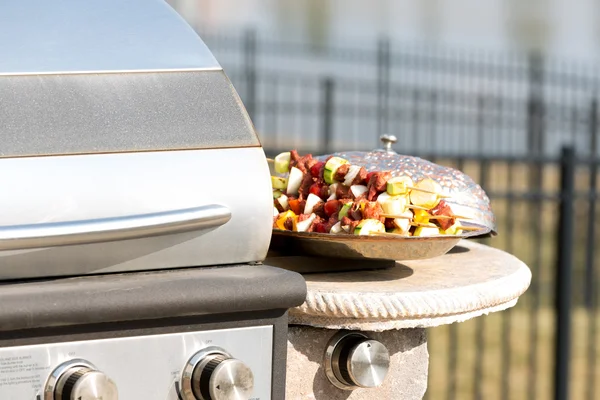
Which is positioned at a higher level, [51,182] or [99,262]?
[51,182]

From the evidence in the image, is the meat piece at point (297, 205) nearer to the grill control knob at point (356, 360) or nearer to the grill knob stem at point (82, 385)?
the grill control knob at point (356, 360)

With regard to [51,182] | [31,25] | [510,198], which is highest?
[31,25]

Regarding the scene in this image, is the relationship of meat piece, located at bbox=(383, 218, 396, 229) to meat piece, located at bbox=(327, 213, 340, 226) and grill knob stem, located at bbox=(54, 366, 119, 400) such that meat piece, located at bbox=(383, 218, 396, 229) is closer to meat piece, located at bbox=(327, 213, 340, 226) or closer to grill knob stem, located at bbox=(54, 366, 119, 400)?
meat piece, located at bbox=(327, 213, 340, 226)

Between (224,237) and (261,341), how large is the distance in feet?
0.63

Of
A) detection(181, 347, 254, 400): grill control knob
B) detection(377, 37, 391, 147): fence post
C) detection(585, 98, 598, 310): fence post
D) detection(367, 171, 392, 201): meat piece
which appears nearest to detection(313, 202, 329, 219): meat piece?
detection(367, 171, 392, 201): meat piece

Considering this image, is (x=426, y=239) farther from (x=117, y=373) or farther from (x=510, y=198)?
(x=510, y=198)

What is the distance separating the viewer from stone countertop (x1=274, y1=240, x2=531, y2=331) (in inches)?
65.6

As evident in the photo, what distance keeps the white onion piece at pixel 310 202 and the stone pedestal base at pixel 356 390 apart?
0.27 m

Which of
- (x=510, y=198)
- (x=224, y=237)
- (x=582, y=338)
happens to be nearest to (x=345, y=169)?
(x=224, y=237)

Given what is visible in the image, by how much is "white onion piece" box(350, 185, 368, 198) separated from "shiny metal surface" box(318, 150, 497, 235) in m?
0.14

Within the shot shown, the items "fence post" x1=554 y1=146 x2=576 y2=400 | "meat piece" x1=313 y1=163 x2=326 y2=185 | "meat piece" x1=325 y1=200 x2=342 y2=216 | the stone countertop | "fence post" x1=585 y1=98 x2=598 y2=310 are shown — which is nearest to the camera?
the stone countertop

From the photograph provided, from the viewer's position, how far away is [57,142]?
1440 millimetres

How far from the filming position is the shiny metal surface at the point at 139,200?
4.58ft

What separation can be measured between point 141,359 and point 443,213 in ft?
2.38
